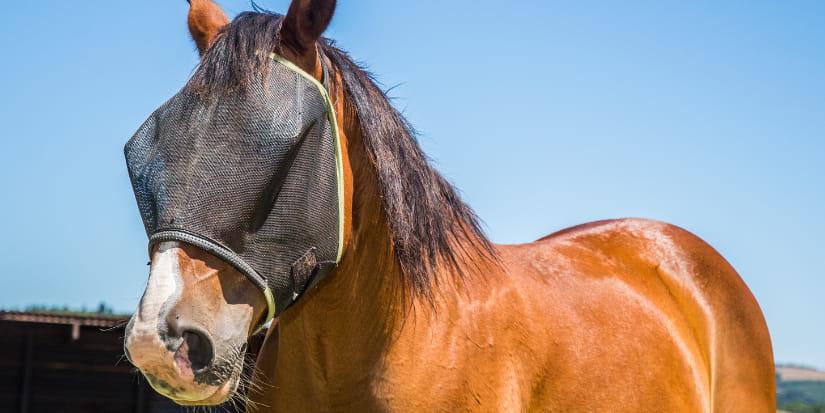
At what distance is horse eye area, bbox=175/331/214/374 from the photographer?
1.81 m

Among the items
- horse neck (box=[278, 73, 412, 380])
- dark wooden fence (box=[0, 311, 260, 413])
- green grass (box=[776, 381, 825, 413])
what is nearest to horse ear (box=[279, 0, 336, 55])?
horse neck (box=[278, 73, 412, 380])

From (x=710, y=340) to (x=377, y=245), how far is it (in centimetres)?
210

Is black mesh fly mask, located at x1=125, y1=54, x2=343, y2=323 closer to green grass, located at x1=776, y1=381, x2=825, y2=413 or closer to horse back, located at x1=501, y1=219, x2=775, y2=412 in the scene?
horse back, located at x1=501, y1=219, x2=775, y2=412

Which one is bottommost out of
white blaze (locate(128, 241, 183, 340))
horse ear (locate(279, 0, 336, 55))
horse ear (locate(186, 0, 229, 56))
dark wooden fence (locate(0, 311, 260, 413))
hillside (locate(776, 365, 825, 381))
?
hillside (locate(776, 365, 825, 381))

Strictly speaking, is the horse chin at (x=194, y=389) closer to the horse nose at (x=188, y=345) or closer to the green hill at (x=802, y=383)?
the horse nose at (x=188, y=345)

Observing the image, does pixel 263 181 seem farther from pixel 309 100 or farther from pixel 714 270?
pixel 714 270

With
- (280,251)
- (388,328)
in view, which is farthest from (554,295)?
(280,251)

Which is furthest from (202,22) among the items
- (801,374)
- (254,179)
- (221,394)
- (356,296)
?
(801,374)

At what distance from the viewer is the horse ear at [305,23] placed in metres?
2.15

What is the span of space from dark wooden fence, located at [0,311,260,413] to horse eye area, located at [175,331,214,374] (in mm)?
10064

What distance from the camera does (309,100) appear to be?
2.13 metres

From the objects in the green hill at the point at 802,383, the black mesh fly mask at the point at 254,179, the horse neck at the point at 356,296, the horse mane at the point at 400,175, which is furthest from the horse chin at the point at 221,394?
the green hill at the point at 802,383

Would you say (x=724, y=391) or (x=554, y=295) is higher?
(x=554, y=295)

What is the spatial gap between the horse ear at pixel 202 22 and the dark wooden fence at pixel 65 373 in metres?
9.55
